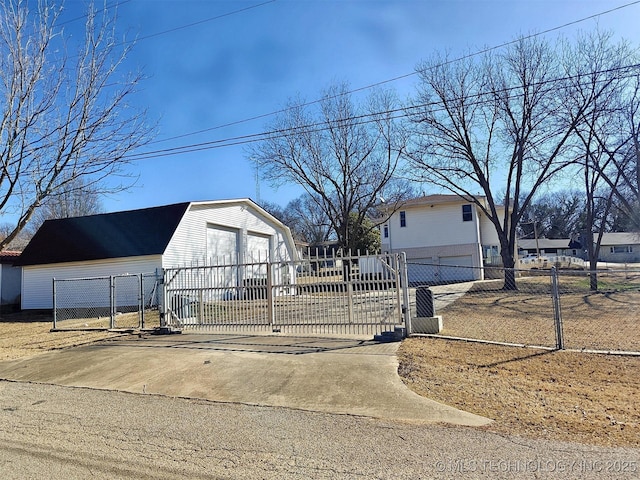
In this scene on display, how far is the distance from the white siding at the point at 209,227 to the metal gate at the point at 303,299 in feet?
16.6

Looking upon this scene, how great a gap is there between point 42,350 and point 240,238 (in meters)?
13.5

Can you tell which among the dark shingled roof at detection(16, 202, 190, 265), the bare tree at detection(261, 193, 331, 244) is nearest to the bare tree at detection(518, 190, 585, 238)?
the bare tree at detection(261, 193, 331, 244)

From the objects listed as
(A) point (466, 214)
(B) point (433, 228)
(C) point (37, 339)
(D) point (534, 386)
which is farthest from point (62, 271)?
(A) point (466, 214)

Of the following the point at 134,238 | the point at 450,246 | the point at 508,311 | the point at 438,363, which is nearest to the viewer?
the point at 438,363

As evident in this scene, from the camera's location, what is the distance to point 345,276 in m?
9.19

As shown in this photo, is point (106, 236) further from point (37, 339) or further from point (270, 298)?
point (270, 298)

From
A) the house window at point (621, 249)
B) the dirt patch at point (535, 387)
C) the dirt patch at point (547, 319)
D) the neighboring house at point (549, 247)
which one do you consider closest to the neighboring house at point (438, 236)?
the dirt patch at point (547, 319)

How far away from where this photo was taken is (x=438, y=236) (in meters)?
33.7

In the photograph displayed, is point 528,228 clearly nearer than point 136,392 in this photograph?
No

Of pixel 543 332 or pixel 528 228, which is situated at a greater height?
pixel 528 228

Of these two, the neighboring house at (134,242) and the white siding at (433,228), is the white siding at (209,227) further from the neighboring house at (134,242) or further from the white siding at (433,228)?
the white siding at (433,228)

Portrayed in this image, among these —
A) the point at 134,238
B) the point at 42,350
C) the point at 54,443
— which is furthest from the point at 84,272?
the point at 54,443

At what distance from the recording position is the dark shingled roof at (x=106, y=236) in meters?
18.6

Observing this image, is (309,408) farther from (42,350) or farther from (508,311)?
(508,311)
